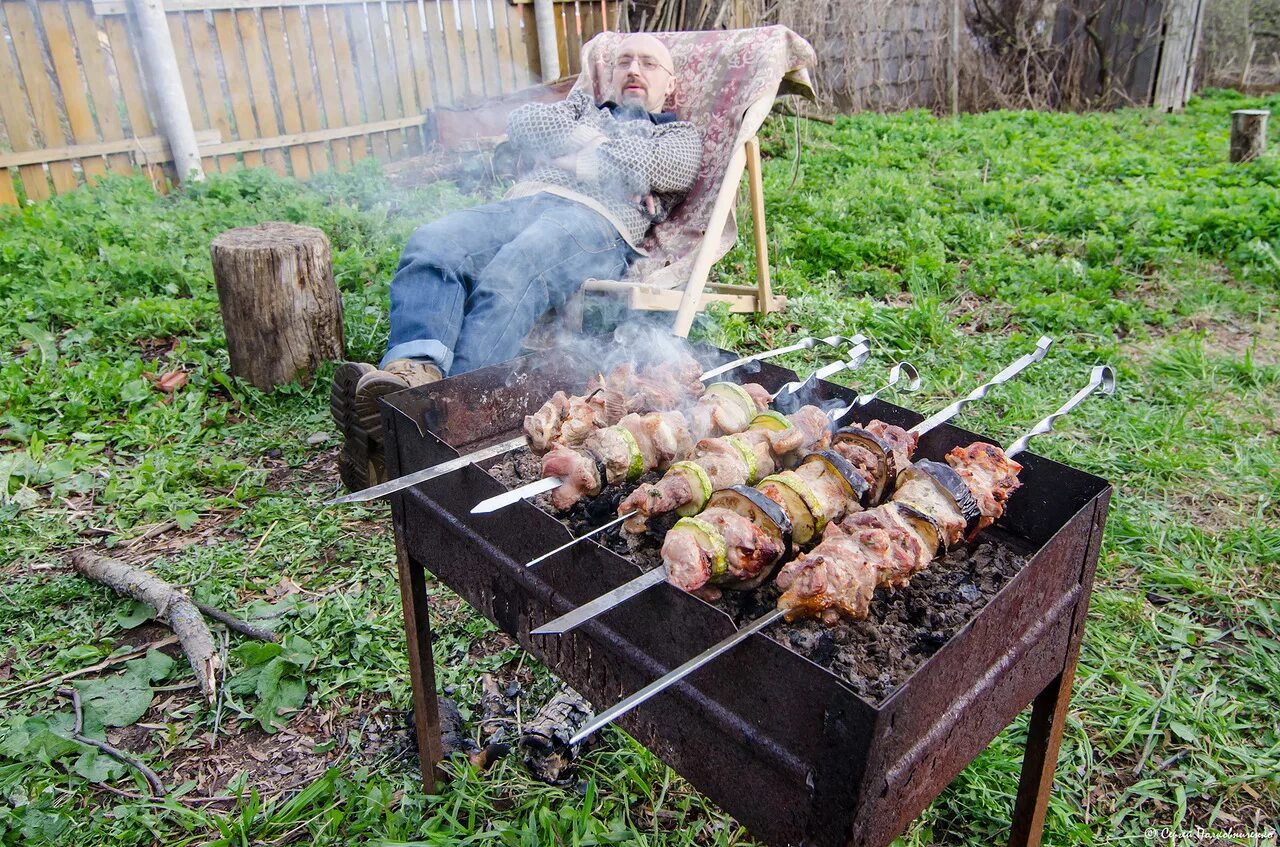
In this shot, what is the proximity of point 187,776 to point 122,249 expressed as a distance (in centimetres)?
478

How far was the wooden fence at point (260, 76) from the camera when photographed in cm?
721

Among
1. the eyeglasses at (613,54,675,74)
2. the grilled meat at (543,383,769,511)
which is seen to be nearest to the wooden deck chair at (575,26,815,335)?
the eyeglasses at (613,54,675,74)

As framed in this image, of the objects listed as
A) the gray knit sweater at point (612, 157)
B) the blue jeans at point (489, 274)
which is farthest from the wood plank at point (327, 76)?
the blue jeans at point (489, 274)

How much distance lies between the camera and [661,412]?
219cm

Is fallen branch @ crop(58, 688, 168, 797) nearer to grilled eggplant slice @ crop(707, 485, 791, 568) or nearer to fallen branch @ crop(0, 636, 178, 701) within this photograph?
fallen branch @ crop(0, 636, 178, 701)

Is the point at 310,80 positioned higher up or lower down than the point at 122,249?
higher up

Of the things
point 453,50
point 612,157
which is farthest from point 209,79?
point 612,157

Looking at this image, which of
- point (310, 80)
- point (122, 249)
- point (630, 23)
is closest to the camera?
point (122, 249)

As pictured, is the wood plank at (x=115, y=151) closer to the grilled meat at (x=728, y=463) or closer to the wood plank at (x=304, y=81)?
the wood plank at (x=304, y=81)

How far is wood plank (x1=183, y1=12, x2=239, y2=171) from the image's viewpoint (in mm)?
7934

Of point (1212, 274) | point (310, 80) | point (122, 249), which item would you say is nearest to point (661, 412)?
point (122, 249)

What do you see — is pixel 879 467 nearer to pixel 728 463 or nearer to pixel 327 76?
pixel 728 463

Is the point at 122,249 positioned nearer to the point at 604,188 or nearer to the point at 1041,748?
the point at 604,188

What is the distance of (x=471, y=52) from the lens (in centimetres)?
980
